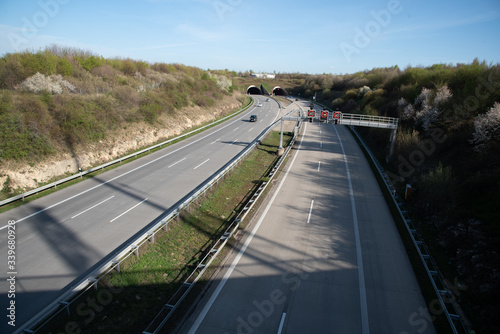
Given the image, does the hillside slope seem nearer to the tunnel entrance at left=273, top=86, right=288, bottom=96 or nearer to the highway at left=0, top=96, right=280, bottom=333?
the highway at left=0, top=96, right=280, bottom=333

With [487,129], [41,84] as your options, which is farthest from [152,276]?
[41,84]

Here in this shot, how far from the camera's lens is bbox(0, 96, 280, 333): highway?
411 inches

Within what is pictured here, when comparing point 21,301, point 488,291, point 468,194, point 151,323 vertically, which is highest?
point 468,194

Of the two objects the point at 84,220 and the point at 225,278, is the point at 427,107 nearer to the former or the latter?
the point at 225,278

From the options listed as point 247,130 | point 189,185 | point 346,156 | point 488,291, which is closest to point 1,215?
point 189,185

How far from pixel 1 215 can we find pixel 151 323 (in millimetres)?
12296

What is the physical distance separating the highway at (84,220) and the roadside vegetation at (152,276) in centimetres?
134

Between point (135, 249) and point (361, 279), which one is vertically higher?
point (135, 249)

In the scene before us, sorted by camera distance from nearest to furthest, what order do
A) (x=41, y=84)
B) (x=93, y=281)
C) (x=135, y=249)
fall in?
(x=93, y=281) → (x=135, y=249) → (x=41, y=84)

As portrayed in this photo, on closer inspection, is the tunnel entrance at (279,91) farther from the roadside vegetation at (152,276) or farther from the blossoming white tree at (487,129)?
the roadside vegetation at (152,276)

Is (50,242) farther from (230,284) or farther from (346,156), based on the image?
(346,156)

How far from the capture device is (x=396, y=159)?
2598cm

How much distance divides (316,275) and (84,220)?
12001 mm

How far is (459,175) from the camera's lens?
1692 cm
